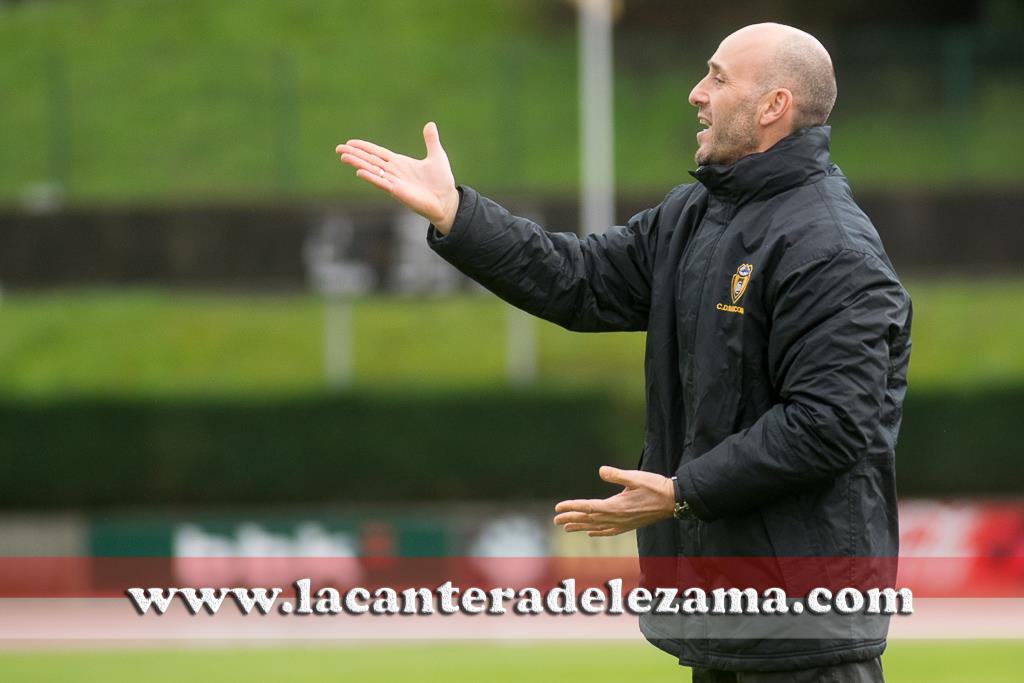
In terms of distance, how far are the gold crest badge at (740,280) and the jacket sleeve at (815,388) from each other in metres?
0.08

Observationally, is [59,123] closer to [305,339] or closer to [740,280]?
[305,339]

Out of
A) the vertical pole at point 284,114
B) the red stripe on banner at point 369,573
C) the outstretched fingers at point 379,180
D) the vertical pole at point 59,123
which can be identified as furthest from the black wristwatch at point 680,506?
the vertical pole at point 59,123

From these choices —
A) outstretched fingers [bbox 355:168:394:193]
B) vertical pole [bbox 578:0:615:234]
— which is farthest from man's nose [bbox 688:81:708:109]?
vertical pole [bbox 578:0:615:234]

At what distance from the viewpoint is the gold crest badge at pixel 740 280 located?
333 centimetres

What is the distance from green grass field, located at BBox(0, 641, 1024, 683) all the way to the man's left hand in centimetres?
614

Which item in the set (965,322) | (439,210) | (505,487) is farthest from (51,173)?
Answer: (439,210)

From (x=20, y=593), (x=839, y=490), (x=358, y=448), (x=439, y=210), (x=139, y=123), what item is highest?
(x=139, y=123)

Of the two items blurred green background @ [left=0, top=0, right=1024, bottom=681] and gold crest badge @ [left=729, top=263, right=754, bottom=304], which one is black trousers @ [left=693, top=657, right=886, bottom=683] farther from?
blurred green background @ [left=0, top=0, right=1024, bottom=681]

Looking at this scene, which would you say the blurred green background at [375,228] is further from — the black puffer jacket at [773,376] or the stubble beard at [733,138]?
the stubble beard at [733,138]

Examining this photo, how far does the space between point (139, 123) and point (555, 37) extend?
23.1 ft

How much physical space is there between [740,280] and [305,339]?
15.7 metres

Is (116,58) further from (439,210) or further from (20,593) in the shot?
(439,210)

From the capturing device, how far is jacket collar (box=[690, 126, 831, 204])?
3.41 m

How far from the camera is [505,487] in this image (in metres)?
14.2
